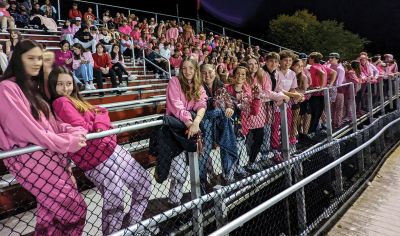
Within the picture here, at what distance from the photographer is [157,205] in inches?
141

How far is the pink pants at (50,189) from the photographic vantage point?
2250 mm

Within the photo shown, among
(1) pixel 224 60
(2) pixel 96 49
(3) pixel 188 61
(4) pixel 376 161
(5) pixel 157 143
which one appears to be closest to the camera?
(5) pixel 157 143

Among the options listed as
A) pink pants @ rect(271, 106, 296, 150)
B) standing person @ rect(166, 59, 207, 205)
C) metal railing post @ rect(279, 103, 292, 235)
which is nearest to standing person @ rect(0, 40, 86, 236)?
standing person @ rect(166, 59, 207, 205)

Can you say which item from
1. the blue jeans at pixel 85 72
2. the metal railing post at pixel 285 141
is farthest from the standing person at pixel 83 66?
the metal railing post at pixel 285 141

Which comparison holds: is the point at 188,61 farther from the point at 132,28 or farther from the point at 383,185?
the point at 132,28

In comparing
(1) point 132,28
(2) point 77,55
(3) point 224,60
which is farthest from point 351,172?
(1) point 132,28

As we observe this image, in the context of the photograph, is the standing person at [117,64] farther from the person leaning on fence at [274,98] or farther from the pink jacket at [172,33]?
the pink jacket at [172,33]

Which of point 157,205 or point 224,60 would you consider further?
point 224,60

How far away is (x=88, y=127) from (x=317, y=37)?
82.8 feet

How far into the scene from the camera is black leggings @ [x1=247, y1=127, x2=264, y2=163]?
4.41m

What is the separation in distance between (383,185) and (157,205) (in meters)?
4.80

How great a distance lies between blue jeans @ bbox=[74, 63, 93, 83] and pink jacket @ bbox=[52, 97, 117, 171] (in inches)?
242

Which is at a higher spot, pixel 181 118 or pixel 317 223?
pixel 181 118

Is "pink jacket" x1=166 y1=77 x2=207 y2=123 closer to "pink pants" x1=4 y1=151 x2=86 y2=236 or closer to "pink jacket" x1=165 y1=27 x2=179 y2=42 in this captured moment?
"pink pants" x1=4 y1=151 x2=86 y2=236
